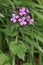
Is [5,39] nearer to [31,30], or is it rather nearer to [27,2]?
[31,30]

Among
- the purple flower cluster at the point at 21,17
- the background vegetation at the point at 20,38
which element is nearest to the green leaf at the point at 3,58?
the background vegetation at the point at 20,38

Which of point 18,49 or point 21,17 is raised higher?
point 21,17

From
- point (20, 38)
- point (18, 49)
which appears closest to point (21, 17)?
point (20, 38)

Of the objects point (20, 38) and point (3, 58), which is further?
point (20, 38)

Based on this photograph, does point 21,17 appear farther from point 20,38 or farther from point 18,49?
point 18,49

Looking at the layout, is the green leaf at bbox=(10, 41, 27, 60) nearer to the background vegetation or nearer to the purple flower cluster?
the background vegetation

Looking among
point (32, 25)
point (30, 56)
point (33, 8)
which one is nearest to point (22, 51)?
point (30, 56)
